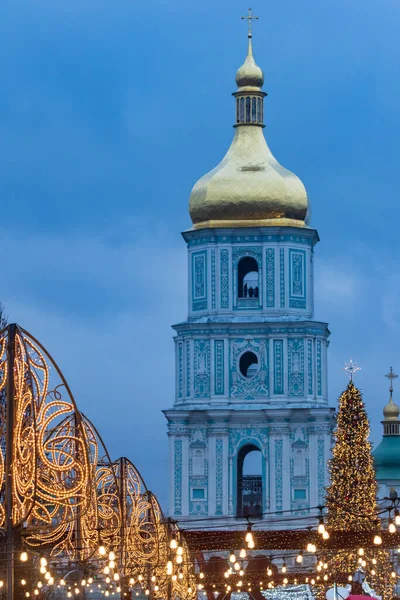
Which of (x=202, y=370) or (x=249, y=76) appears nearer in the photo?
(x=202, y=370)

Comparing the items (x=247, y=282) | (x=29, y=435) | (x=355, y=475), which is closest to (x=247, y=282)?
(x=247, y=282)

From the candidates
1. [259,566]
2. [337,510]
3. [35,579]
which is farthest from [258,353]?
[35,579]

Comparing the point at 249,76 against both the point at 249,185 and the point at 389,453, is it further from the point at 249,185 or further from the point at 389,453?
the point at 389,453

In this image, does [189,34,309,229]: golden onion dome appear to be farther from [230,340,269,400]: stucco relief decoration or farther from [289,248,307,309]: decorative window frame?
[230,340,269,400]: stucco relief decoration

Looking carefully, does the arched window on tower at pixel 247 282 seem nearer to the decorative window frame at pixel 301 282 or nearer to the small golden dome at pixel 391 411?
the decorative window frame at pixel 301 282

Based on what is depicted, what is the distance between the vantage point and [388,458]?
379ft

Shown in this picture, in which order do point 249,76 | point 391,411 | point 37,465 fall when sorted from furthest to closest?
point 391,411, point 249,76, point 37,465

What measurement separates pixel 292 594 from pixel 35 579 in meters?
30.6

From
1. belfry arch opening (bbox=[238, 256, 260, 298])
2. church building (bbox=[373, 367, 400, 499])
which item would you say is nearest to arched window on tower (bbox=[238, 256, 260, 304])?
belfry arch opening (bbox=[238, 256, 260, 298])

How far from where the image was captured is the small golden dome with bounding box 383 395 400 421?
12156 cm

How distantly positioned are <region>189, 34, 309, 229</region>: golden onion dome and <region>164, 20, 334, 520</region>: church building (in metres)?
0.05

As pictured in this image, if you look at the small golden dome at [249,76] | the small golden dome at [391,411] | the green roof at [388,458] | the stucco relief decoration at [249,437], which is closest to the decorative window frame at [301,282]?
the stucco relief decoration at [249,437]

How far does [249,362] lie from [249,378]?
1717mm

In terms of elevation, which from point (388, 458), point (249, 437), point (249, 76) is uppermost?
point (249, 76)
